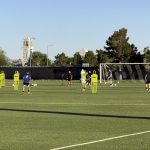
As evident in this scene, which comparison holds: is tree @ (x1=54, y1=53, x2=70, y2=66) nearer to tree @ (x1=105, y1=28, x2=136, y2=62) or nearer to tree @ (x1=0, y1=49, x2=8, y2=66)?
tree @ (x1=0, y1=49, x2=8, y2=66)

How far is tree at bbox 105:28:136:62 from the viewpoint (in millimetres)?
106250

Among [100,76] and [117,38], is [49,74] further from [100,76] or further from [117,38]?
[117,38]

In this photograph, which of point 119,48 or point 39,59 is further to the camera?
point 39,59

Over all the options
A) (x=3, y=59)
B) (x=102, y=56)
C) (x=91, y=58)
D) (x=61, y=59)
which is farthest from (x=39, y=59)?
(x=102, y=56)

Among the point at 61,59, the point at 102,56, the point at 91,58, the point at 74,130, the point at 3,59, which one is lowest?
the point at 74,130

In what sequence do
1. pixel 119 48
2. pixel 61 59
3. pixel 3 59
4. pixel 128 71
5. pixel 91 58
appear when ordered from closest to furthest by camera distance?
pixel 128 71, pixel 119 48, pixel 91 58, pixel 61 59, pixel 3 59

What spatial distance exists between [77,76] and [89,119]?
197 feet

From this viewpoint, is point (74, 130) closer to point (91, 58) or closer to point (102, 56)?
point (102, 56)

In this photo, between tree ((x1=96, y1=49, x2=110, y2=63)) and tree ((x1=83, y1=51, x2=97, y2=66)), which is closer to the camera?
tree ((x1=96, y1=49, x2=110, y2=63))

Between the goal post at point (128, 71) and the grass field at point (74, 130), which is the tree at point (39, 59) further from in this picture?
the grass field at point (74, 130)

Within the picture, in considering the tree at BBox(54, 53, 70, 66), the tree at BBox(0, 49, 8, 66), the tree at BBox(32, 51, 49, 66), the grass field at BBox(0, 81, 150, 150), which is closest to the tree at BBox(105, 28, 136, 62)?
the tree at BBox(54, 53, 70, 66)

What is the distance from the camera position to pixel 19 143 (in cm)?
1212

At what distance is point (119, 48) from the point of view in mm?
106250

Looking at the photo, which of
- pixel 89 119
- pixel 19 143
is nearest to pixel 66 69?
pixel 89 119
